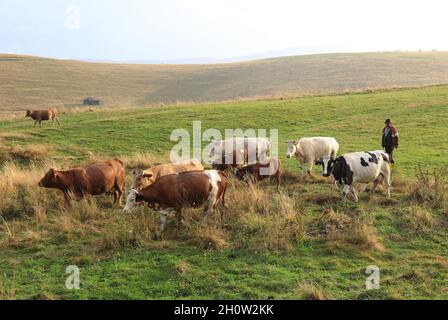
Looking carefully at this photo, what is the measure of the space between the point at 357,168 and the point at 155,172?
5607 millimetres

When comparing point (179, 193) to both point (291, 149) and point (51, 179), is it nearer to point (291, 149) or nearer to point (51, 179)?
point (51, 179)

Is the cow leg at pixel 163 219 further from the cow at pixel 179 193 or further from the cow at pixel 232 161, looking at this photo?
the cow at pixel 232 161

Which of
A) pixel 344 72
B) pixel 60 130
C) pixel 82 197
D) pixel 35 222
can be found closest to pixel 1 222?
pixel 35 222

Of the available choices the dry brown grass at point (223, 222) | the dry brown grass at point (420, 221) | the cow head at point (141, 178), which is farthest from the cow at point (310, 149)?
the cow head at point (141, 178)

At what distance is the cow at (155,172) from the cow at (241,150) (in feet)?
8.37

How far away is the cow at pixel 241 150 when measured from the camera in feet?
55.9

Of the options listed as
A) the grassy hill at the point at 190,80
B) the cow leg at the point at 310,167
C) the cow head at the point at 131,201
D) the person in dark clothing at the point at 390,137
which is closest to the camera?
the cow head at the point at 131,201

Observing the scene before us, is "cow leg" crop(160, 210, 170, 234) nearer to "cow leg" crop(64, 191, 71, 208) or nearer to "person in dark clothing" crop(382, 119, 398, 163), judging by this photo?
"cow leg" crop(64, 191, 71, 208)

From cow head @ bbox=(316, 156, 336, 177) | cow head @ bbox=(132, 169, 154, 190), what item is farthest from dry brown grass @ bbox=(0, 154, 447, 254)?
cow head @ bbox=(132, 169, 154, 190)

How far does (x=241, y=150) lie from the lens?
1747 centimetres

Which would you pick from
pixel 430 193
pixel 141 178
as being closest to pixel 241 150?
pixel 141 178

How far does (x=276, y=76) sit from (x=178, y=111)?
37.1 m

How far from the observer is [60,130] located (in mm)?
24594

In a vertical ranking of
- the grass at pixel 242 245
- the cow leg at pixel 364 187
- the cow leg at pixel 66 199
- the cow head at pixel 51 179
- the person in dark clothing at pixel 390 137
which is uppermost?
the person in dark clothing at pixel 390 137
